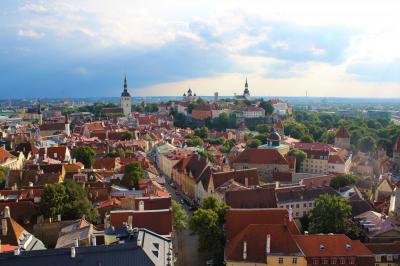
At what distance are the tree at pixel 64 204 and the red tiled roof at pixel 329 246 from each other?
17129 mm

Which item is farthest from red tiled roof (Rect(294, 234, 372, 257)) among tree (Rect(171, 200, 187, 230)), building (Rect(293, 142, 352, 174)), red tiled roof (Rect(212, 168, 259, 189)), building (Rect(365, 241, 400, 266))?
building (Rect(293, 142, 352, 174))

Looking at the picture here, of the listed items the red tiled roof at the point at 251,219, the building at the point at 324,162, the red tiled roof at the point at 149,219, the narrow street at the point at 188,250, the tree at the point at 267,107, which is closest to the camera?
the red tiled roof at the point at 149,219

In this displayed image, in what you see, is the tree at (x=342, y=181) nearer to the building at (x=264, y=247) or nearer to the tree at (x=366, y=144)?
the building at (x=264, y=247)

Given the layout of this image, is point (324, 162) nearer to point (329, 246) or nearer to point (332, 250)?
point (329, 246)

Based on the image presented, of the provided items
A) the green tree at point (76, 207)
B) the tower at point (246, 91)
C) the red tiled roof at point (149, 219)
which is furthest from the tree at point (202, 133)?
the red tiled roof at point (149, 219)

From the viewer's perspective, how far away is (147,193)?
43.8m

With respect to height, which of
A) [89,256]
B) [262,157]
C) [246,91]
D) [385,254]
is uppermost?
[246,91]

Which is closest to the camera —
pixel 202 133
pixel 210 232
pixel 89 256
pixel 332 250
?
pixel 89 256

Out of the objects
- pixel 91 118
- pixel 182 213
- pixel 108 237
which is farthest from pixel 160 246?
pixel 91 118

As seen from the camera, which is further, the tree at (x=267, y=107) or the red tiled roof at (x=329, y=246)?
the tree at (x=267, y=107)

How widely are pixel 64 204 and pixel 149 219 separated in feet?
26.6

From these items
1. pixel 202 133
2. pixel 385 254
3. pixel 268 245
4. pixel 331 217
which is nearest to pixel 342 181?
pixel 331 217

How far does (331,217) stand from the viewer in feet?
124

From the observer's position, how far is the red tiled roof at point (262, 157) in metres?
67.6
